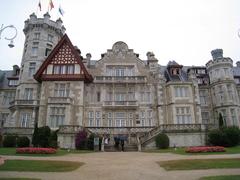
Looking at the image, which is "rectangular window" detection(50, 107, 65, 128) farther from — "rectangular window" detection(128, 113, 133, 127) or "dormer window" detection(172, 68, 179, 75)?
"dormer window" detection(172, 68, 179, 75)

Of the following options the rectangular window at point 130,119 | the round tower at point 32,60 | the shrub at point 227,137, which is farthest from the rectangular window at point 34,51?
the shrub at point 227,137

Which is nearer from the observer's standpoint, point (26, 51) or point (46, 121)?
point (46, 121)

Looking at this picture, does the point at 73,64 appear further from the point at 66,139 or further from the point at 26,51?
the point at 66,139

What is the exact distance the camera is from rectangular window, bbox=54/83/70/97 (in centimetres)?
3516

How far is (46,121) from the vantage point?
32469 millimetres

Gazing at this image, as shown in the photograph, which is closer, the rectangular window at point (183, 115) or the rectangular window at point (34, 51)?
the rectangular window at point (183, 115)

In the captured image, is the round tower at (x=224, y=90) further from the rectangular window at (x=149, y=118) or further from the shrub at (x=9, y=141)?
the shrub at (x=9, y=141)

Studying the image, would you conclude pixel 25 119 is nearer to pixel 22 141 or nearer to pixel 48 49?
pixel 22 141

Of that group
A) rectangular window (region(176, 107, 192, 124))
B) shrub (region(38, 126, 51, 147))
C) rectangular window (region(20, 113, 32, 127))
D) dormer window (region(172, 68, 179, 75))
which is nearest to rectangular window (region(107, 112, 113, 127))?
rectangular window (region(176, 107, 192, 124))

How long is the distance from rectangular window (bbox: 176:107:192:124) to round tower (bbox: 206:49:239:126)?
6.66 metres

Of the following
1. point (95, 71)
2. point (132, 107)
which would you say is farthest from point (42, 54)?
point (132, 107)

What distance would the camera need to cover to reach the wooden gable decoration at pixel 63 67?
35531mm

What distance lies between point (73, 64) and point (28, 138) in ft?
43.4

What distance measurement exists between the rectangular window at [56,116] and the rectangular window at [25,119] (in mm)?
4415
